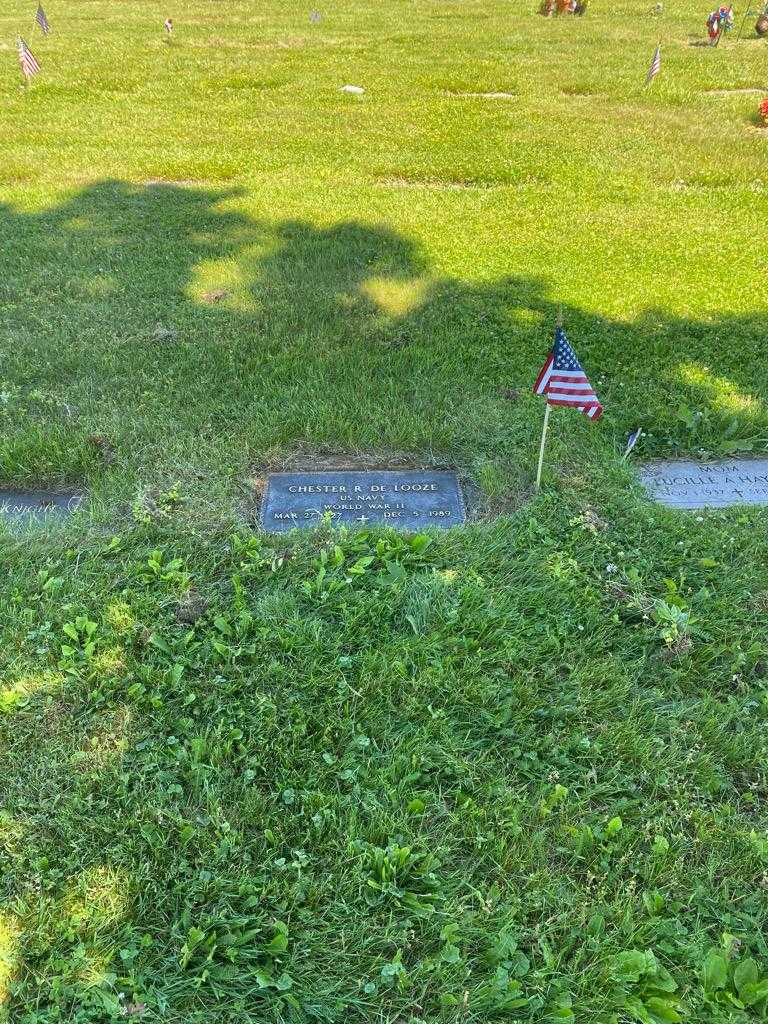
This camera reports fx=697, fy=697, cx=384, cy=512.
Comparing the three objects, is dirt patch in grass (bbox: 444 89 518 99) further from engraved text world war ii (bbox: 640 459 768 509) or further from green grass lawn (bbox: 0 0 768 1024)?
engraved text world war ii (bbox: 640 459 768 509)

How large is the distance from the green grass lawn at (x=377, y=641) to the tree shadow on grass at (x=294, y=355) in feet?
0.10

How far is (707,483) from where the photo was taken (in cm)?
382

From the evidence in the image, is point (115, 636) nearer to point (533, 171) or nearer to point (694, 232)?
point (694, 232)

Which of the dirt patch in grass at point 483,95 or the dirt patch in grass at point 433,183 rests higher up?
the dirt patch in grass at point 483,95

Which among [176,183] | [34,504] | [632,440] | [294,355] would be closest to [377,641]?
[632,440]

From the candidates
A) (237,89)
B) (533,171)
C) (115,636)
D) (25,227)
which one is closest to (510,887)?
(115,636)

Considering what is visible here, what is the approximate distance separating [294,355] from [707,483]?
2727mm

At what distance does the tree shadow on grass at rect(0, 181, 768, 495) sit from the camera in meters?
4.02

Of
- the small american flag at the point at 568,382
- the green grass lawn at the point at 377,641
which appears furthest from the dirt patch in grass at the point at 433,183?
the small american flag at the point at 568,382

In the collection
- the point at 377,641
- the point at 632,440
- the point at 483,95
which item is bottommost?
the point at 377,641

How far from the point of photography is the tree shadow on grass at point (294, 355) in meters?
4.02

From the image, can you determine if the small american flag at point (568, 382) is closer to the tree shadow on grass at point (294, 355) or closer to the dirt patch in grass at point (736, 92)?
the tree shadow on grass at point (294, 355)

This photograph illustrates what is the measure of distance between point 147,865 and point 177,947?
0.26 meters

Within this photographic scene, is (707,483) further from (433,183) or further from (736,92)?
(736,92)
